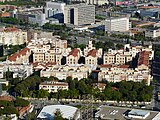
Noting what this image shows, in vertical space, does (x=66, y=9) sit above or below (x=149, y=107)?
above

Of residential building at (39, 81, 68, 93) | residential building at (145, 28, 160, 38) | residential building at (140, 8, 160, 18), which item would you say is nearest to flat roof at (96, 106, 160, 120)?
residential building at (39, 81, 68, 93)

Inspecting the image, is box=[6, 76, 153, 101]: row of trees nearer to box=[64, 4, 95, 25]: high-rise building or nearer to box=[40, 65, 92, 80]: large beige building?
box=[40, 65, 92, 80]: large beige building

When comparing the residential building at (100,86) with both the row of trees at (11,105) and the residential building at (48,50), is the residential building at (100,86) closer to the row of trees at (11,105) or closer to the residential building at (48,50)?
the row of trees at (11,105)

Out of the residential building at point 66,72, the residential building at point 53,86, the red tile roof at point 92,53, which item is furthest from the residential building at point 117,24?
the residential building at point 53,86

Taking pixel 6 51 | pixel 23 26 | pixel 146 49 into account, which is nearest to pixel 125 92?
pixel 146 49

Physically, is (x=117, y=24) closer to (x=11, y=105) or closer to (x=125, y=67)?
(x=125, y=67)

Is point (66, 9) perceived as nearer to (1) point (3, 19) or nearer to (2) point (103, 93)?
(1) point (3, 19)

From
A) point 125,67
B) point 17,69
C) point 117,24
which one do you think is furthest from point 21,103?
point 117,24
